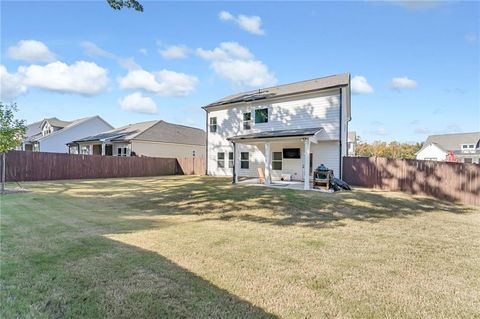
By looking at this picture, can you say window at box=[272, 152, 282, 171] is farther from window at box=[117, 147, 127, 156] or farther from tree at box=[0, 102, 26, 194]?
window at box=[117, 147, 127, 156]

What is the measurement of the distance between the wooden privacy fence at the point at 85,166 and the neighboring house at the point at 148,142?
274 cm

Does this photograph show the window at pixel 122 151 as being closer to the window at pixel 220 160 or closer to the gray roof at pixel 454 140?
the window at pixel 220 160

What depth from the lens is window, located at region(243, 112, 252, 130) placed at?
21.4 metres

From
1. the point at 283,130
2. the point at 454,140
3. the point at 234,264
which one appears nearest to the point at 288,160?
the point at 283,130

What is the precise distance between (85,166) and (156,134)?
31.1ft

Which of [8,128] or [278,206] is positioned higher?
[8,128]

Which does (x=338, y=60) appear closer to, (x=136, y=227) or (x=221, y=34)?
(x=221, y=34)

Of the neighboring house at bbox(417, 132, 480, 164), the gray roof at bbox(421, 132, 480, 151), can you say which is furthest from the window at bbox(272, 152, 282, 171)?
the gray roof at bbox(421, 132, 480, 151)

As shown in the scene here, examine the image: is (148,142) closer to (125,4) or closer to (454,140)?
(125,4)

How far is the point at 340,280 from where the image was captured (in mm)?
3910

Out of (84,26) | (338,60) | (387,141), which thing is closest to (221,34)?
(84,26)

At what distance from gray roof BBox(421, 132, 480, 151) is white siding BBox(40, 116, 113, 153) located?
53045 mm

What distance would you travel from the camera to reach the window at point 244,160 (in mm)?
21531

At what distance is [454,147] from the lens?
46.0 meters
